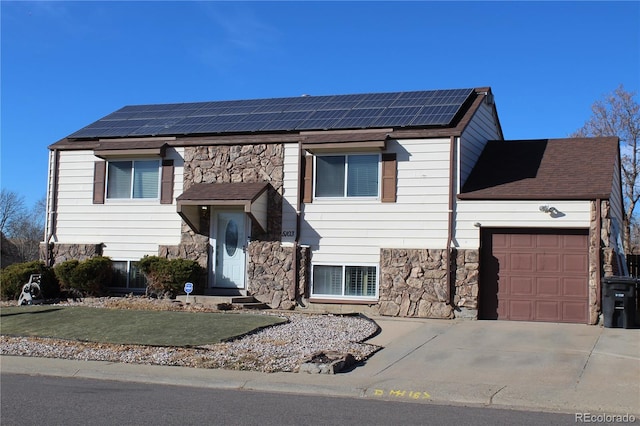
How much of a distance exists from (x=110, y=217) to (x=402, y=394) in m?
13.0

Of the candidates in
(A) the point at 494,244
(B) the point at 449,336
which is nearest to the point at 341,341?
(B) the point at 449,336

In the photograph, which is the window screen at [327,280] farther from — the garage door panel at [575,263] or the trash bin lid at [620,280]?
the trash bin lid at [620,280]

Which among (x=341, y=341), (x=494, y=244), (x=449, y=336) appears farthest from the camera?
(x=494, y=244)

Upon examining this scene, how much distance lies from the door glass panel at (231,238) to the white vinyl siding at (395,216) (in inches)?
81.8

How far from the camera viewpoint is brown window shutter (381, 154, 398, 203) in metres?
Result: 16.7

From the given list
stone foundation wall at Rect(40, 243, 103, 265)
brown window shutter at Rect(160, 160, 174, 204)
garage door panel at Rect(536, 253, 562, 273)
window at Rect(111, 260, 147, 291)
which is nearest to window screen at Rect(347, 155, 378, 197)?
garage door panel at Rect(536, 253, 562, 273)

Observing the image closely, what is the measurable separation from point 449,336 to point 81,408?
7.74 m

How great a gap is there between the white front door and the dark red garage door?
21.7ft

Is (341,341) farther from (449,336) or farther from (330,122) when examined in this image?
(330,122)

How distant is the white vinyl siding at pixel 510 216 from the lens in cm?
1505

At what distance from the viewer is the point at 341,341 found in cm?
1234

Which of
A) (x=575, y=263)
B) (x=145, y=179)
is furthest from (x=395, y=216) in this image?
(x=145, y=179)

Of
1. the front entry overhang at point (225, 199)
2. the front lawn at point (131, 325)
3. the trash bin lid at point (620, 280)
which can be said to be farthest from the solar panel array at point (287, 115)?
the front lawn at point (131, 325)

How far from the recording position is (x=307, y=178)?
57.5ft
